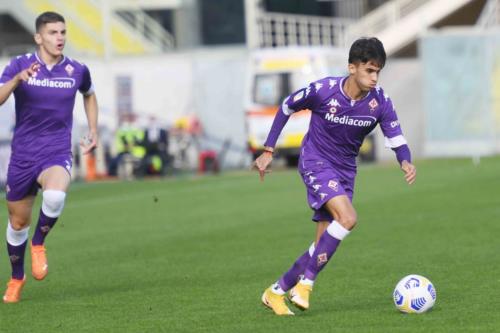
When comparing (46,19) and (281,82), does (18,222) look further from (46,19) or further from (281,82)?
(281,82)

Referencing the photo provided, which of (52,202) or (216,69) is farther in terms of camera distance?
(216,69)

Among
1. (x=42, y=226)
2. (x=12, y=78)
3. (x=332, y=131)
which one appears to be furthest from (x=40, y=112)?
(x=332, y=131)

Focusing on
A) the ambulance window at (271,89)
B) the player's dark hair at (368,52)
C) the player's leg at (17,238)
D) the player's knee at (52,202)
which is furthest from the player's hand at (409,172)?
the ambulance window at (271,89)

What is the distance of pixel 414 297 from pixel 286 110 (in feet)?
5.57

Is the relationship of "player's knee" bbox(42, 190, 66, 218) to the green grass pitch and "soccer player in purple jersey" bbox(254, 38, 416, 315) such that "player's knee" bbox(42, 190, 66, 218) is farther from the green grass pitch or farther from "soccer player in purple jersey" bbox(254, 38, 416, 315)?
"soccer player in purple jersey" bbox(254, 38, 416, 315)

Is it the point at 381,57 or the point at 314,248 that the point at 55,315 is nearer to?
the point at 314,248

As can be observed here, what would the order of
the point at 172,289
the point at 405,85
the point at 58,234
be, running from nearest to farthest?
the point at 172,289 → the point at 58,234 → the point at 405,85

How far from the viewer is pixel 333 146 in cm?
1004

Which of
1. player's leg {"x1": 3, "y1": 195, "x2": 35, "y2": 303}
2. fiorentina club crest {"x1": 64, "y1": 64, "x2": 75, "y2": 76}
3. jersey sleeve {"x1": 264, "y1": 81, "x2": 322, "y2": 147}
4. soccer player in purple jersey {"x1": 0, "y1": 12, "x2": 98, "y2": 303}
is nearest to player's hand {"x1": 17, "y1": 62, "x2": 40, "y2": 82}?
soccer player in purple jersey {"x1": 0, "y1": 12, "x2": 98, "y2": 303}

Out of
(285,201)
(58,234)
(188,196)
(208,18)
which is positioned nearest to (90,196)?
(188,196)

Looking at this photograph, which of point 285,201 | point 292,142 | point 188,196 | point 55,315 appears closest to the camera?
point 55,315

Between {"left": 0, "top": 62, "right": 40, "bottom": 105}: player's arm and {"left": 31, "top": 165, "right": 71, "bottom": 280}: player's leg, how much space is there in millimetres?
777

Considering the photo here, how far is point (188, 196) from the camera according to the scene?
996 inches

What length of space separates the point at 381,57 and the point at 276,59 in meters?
27.2
